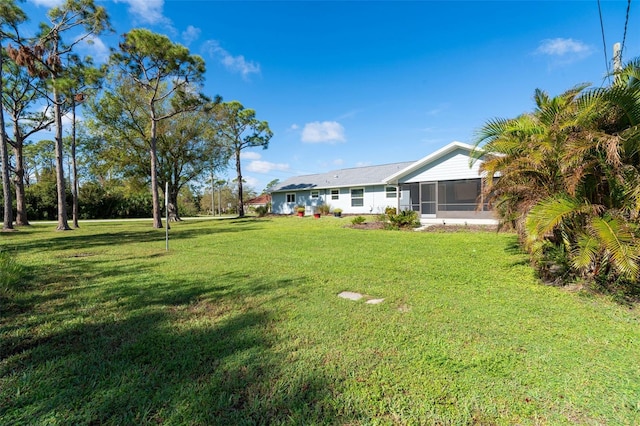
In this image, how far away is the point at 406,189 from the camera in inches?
818

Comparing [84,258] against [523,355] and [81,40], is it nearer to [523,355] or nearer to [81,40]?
[523,355]

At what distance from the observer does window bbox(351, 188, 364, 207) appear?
23.5 m

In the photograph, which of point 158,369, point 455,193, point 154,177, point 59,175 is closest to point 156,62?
point 154,177

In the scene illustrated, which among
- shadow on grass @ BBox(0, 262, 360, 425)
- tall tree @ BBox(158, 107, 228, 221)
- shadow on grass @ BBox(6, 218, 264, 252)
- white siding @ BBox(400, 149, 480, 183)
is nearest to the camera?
shadow on grass @ BBox(0, 262, 360, 425)

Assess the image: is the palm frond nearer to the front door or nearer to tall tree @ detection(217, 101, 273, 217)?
the front door

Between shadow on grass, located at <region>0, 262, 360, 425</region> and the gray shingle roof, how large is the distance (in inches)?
737

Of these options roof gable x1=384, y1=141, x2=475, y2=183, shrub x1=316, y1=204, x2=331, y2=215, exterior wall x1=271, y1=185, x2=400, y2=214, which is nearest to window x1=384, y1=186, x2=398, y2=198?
exterior wall x1=271, y1=185, x2=400, y2=214

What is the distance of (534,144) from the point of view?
4.83m

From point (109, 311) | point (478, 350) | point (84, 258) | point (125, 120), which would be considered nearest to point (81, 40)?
point (125, 120)

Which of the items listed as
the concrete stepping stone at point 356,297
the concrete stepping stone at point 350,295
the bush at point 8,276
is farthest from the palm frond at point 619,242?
the bush at point 8,276

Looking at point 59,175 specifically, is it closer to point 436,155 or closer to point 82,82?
point 82,82

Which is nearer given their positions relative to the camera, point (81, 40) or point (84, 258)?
point (84, 258)

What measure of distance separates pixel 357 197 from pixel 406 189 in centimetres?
437

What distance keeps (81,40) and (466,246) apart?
21860mm
